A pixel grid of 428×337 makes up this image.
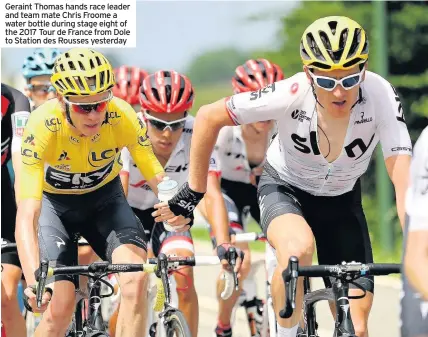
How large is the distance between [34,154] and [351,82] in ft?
7.16

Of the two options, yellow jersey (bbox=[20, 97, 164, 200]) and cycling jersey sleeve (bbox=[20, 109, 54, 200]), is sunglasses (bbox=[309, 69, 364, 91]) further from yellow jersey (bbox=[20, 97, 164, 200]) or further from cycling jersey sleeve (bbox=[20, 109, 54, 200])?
cycling jersey sleeve (bbox=[20, 109, 54, 200])

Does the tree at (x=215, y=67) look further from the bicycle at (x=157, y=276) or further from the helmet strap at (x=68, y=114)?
the bicycle at (x=157, y=276)

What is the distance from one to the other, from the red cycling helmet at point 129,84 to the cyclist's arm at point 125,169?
6.13 feet

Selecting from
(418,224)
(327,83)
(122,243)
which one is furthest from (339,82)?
(418,224)

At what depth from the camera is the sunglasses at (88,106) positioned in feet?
24.4

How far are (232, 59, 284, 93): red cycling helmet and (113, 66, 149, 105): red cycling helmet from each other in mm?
1150

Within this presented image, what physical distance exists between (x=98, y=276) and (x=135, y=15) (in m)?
4.73

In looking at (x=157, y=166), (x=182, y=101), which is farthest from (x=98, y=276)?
(x=182, y=101)

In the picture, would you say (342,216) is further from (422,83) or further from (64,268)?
(422,83)

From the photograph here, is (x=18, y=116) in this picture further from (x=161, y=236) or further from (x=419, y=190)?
(x=419, y=190)

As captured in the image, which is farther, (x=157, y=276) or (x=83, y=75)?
(x=83, y=75)

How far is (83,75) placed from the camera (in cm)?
749

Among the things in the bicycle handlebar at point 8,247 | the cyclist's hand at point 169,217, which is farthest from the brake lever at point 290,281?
the bicycle handlebar at point 8,247

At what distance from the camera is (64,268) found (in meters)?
6.93
